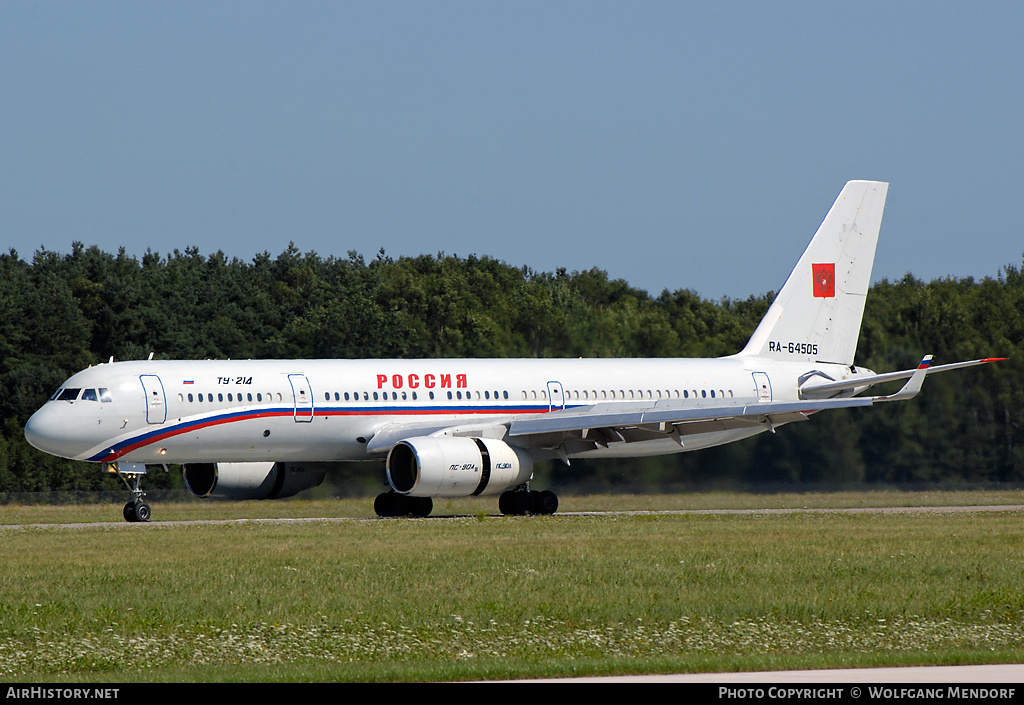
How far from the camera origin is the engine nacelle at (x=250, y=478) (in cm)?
3259

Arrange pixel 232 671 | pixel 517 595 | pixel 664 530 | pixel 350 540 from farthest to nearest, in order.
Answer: pixel 664 530, pixel 350 540, pixel 517 595, pixel 232 671

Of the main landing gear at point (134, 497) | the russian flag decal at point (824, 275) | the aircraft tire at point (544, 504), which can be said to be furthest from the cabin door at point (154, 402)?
the russian flag decal at point (824, 275)

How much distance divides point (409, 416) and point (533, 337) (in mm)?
9949

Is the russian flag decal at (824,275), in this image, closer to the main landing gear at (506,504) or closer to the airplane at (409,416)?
the airplane at (409,416)

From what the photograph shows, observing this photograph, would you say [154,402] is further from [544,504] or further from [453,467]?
[544,504]

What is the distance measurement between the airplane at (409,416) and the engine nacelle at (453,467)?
3 centimetres

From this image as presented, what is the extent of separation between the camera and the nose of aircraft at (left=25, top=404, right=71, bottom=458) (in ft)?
94.5

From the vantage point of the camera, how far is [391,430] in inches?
1234

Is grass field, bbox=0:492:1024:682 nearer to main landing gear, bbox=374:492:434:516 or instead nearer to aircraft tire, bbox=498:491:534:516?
aircraft tire, bbox=498:491:534:516

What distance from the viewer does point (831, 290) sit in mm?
39219

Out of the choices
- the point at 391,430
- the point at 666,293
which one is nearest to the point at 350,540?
the point at 391,430

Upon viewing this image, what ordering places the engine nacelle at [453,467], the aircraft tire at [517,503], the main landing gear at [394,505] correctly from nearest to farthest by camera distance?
the engine nacelle at [453,467] → the aircraft tire at [517,503] → the main landing gear at [394,505]

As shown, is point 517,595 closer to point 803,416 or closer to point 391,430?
→ point 391,430
